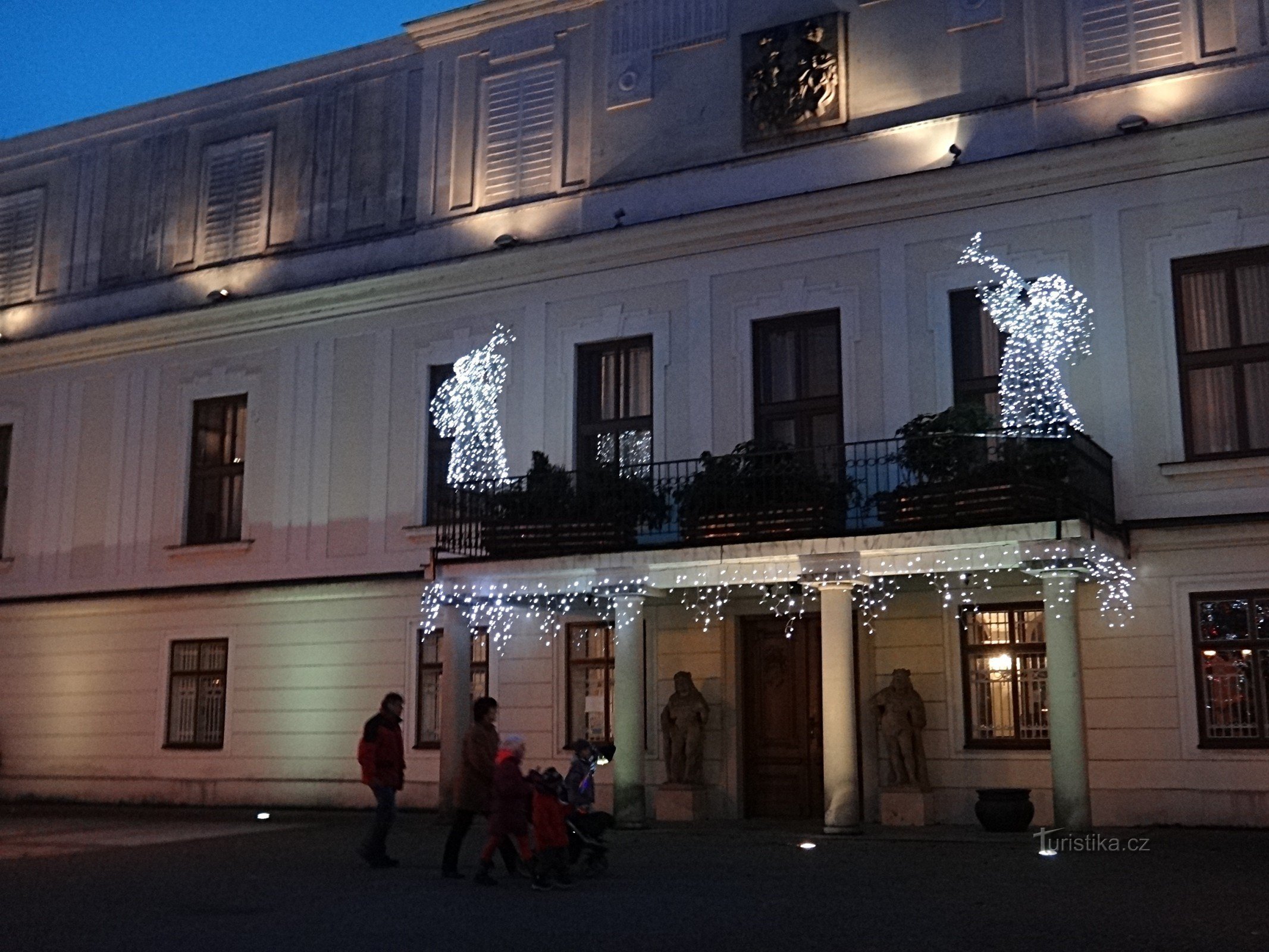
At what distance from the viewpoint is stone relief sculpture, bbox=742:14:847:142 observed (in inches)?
773

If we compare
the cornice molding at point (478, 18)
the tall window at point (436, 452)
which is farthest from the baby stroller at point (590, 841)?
the cornice molding at point (478, 18)

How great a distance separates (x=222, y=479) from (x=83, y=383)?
12.3ft

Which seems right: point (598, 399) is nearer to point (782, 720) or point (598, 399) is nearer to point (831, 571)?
point (782, 720)

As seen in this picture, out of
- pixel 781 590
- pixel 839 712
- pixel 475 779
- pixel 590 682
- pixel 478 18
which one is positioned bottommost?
pixel 475 779

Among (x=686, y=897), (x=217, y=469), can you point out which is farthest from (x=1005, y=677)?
(x=217, y=469)

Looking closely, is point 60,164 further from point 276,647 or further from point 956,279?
point 956,279

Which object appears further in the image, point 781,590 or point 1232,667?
point 781,590

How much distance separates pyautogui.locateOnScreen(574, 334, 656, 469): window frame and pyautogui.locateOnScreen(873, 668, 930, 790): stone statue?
5.17 meters

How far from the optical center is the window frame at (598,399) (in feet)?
65.9

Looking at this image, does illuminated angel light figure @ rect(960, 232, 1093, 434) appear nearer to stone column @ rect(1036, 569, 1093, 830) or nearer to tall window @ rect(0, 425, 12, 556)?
stone column @ rect(1036, 569, 1093, 830)

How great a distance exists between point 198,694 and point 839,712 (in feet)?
38.6

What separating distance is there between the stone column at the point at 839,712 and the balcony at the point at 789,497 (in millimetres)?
839

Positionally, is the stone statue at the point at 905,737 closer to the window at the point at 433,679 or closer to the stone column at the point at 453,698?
the stone column at the point at 453,698

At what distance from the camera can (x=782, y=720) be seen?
18562mm
